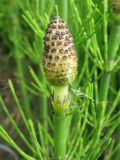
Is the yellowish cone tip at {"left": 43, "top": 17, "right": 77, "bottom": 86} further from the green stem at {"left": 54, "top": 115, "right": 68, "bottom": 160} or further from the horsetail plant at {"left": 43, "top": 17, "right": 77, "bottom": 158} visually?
the green stem at {"left": 54, "top": 115, "right": 68, "bottom": 160}

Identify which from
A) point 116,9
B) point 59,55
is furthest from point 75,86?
point 59,55

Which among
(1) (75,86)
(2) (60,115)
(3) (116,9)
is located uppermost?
(3) (116,9)

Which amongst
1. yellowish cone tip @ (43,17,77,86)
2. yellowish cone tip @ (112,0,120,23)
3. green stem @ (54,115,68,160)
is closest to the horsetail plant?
yellowish cone tip @ (43,17,77,86)

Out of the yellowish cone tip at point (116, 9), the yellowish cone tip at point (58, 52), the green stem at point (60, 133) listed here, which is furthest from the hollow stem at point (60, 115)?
the yellowish cone tip at point (116, 9)

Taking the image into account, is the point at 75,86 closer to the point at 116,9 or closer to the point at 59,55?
the point at 116,9

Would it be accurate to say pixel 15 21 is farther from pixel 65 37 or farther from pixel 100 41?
pixel 65 37

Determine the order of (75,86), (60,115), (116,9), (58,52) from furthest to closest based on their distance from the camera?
1. (75,86)
2. (116,9)
3. (60,115)
4. (58,52)

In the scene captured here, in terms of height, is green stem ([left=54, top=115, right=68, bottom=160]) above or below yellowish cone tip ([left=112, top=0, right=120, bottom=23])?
below
